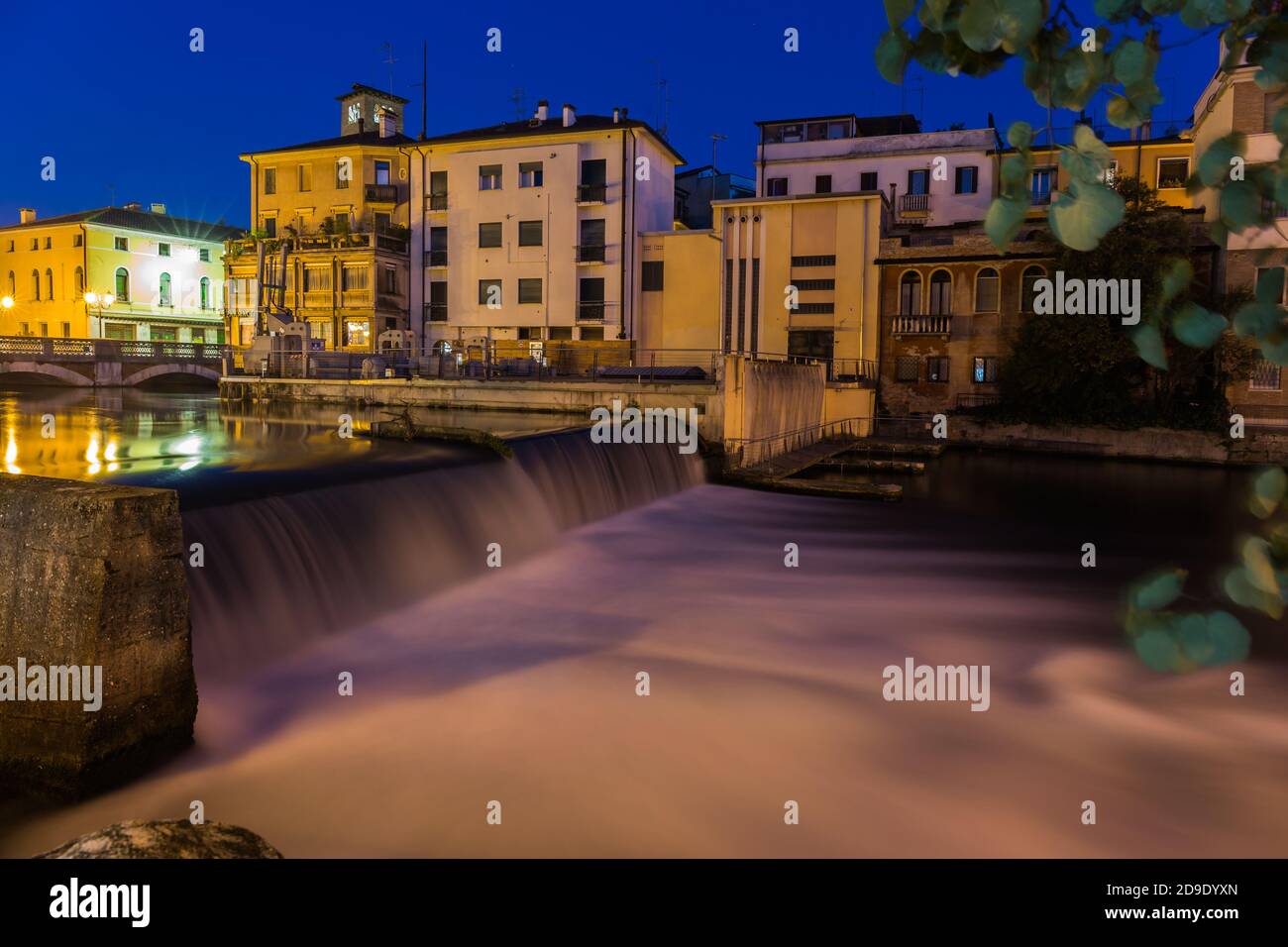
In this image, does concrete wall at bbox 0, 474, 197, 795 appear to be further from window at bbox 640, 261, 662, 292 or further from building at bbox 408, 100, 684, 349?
window at bbox 640, 261, 662, 292

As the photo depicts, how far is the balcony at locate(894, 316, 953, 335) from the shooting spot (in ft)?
113

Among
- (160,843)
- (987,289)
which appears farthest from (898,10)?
(987,289)

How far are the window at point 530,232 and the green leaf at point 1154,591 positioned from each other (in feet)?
139

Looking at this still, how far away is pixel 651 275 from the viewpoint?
135 ft

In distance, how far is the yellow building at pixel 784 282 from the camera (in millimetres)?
35844

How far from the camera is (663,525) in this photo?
1731 cm

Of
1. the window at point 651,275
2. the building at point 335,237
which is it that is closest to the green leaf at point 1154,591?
the window at point 651,275

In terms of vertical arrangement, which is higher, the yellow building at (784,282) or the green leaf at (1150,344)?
the yellow building at (784,282)

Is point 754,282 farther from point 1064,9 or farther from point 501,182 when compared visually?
point 1064,9

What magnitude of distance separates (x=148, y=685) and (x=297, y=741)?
4.74 feet

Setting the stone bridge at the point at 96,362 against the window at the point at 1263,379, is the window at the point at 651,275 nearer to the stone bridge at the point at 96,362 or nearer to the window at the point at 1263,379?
the stone bridge at the point at 96,362

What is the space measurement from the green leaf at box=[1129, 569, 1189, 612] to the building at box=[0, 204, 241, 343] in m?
66.4

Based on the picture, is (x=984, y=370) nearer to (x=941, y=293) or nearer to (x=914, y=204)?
(x=941, y=293)
